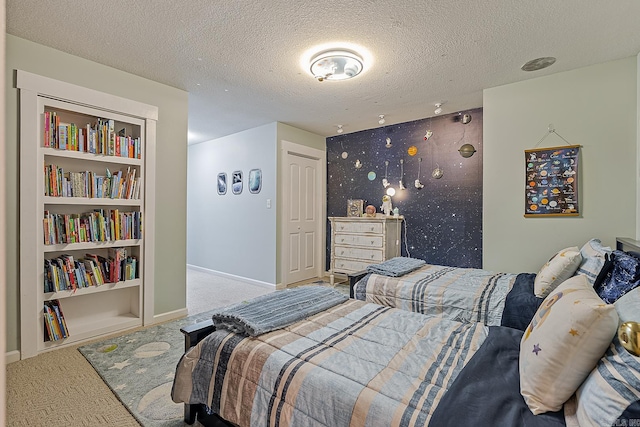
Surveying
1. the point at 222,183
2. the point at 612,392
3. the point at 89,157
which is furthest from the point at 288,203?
the point at 612,392

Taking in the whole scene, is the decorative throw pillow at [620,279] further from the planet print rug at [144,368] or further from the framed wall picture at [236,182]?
the framed wall picture at [236,182]

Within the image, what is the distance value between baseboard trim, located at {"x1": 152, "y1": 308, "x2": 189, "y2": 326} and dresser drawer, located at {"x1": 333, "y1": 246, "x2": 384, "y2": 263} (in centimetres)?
219

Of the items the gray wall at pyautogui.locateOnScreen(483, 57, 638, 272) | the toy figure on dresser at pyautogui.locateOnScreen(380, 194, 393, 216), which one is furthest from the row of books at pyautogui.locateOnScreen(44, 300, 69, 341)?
the gray wall at pyautogui.locateOnScreen(483, 57, 638, 272)

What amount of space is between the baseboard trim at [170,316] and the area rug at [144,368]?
0.11 m

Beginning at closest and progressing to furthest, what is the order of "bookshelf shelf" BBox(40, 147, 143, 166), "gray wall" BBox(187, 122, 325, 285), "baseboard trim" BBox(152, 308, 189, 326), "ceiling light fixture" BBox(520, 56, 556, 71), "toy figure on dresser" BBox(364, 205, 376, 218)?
"bookshelf shelf" BBox(40, 147, 143, 166) < "ceiling light fixture" BBox(520, 56, 556, 71) < "baseboard trim" BBox(152, 308, 189, 326) < "gray wall" BBox(187, 122, 325, 285) < "toy figure on dresser" BBox(364, 205, 376, 218)

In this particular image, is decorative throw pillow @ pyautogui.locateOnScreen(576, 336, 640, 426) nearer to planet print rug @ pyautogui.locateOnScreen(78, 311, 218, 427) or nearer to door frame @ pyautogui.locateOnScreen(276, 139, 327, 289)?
planet print rug @ pyautogui.locateOnScreen(78, 311, 218, 427)

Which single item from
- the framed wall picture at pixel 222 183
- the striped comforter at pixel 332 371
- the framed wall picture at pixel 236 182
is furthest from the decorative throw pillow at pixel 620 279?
the framed wall picture at pixel 222 183

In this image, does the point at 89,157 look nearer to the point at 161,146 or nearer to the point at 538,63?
the point at 161,146

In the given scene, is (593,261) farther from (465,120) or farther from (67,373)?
(67,373)

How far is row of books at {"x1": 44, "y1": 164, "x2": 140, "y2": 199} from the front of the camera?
2.50 meters

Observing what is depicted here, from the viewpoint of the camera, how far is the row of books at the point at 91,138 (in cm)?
249

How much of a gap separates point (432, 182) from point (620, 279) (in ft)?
9.20

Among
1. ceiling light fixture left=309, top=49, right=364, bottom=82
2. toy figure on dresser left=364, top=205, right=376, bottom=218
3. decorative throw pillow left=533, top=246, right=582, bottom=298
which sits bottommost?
decorative throw pillow left=533, top=246, right=582, bottom=298

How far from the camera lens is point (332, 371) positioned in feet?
3.82
